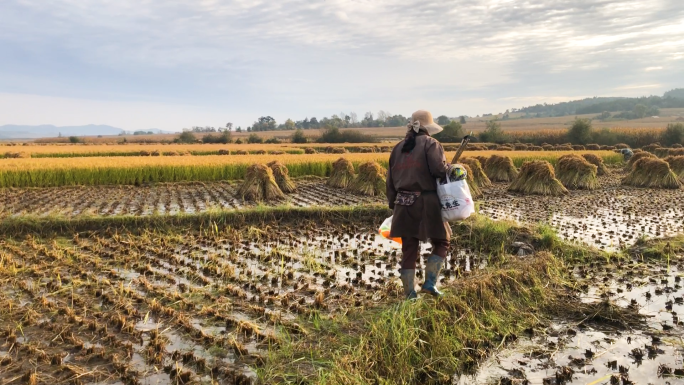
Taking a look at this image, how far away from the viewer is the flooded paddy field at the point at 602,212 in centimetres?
772

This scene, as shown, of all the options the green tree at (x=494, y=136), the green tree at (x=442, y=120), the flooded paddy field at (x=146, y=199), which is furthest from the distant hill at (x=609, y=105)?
the flooded paddy field at (x=146, y=199)

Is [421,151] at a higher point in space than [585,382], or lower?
higher

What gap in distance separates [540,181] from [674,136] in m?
26.0

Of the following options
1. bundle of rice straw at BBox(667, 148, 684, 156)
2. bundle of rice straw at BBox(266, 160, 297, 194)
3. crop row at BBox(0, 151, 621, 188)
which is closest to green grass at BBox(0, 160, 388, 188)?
crop row at BBox(0, 151, 621, 188)

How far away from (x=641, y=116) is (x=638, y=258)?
90217mm

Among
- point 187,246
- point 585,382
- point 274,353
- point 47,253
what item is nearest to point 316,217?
point 187,246

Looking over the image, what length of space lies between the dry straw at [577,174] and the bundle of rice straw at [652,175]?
1795mm

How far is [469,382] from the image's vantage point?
3.18 meters

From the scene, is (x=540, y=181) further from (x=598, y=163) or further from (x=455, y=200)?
(x=455, y=200)

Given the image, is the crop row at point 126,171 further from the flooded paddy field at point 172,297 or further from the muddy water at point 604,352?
the muddy water at point 604,352

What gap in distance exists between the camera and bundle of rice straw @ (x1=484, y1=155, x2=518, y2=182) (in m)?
15.7

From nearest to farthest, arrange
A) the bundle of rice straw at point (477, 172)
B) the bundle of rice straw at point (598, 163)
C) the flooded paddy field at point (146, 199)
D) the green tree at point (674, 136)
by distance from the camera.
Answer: the flooded paddy field at point (146, 199), the bundle of rice straw at point (477, 172), the bundle of rice straw at point (598, 163), the green tree at point (674, 136)

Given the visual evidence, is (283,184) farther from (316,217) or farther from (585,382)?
(585,382)

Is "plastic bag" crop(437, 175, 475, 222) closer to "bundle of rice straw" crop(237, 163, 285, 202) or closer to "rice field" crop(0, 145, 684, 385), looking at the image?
"rice field" crop(0, 145, 684, 385)
